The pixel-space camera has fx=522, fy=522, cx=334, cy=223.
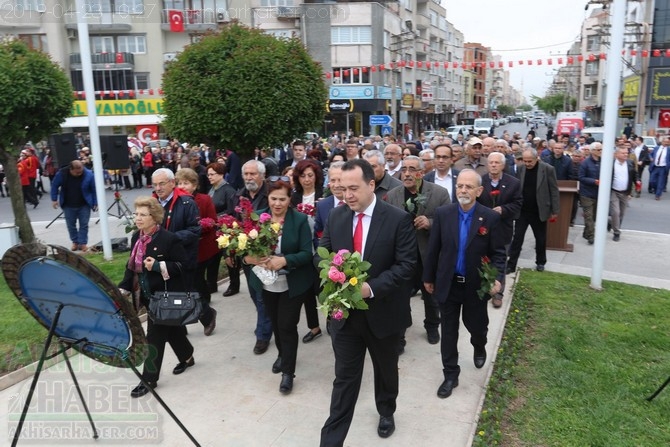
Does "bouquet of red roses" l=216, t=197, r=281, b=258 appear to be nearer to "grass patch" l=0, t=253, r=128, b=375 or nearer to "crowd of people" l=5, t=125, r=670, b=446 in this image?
"crowd of people" l=5, t=125, r=670, b=446

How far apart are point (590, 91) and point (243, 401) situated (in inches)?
3048

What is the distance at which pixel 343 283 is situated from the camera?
10.9ft

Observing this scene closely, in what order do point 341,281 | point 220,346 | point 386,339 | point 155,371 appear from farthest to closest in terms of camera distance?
point 220,346 → point 155,371 → point 386,339 → point 341,281

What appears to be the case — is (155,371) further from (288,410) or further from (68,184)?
(68,184)

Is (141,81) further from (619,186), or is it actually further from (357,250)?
(357,250)

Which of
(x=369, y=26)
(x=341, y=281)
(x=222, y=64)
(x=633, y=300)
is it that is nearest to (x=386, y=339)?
(x=341, y=281)

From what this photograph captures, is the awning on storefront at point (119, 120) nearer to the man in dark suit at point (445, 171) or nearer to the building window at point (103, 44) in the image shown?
the building window at point (103, 44)

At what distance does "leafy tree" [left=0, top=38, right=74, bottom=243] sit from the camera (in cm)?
788

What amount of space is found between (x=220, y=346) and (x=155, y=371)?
1.03 m


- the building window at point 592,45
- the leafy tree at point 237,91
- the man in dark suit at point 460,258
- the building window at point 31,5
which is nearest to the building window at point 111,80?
the building window at point 31,5

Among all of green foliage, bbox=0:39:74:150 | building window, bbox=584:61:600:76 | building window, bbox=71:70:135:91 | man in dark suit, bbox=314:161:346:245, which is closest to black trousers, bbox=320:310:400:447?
man in dark suit, bbox=314:161:346:245

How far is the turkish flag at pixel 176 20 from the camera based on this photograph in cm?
3769

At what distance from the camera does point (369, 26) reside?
133 ft

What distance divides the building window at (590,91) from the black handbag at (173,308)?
75.8 meters
